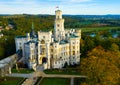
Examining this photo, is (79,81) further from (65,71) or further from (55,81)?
(65,71)

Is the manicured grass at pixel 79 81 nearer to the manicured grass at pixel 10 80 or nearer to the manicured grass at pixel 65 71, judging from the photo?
the manicured grass at pixel 65 71

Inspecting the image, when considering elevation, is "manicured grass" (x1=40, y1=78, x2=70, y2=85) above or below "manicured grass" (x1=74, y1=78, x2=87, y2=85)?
below

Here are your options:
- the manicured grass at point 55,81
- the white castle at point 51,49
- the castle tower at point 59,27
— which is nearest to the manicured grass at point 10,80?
the manicured grass at point 55,81

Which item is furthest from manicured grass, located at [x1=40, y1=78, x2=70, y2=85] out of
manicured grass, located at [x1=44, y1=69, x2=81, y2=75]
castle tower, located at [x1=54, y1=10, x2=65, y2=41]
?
→ castle tower, located at [x1=54, y1=10, x2=65, y2=41]

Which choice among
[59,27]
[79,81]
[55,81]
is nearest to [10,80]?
[55,81]

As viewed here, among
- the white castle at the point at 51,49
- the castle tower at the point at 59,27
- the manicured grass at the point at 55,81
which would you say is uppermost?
the castle tower at the point at 59,27

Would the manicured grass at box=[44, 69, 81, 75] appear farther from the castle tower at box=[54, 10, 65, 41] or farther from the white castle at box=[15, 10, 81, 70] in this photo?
the castle tower at box=[54, 10, 65, 41]

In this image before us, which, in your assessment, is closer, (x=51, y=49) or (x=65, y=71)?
(x=65, y=71)

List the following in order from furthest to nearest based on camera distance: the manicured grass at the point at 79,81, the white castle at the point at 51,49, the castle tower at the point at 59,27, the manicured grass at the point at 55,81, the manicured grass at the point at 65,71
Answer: the castle tower at the point at 59,27 < the white castle at the point at 51,49 < the manicured grass at the point at 65,71 < the manicured grass at the point at 55,81 < the manicured grass at the point at 79,81
